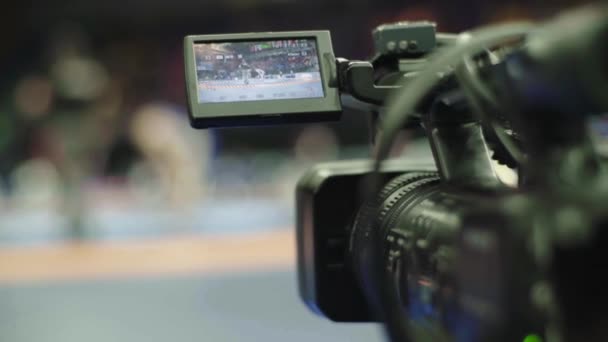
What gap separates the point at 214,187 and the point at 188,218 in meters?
1.96

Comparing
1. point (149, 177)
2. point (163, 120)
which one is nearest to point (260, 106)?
point (163, 120)

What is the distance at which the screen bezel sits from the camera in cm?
89

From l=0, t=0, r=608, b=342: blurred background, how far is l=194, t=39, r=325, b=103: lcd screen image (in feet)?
3.75

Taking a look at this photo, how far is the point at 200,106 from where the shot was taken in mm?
883

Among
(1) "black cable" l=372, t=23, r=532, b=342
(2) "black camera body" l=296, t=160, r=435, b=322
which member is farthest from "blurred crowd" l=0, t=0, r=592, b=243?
(1) "black cable" l=372, t=23, r=532, b=342

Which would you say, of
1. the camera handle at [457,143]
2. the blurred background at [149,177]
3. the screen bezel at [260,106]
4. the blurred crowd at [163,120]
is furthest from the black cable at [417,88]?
the blurred crowd at [163,120]

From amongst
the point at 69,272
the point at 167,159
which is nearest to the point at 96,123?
the point at 167,159

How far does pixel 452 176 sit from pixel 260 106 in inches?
9.5

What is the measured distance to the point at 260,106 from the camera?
90cm

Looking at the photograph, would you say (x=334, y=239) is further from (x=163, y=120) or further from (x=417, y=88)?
(x=163, y=120)

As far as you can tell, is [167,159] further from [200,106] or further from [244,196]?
[200,106]

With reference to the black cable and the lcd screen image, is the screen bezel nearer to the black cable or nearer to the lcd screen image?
the lcd screen image

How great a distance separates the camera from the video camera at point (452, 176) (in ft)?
1.40

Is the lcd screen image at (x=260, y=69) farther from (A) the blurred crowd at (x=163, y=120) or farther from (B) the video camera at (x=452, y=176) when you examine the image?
(A) the blurred crowd at (x=163, y=120)
